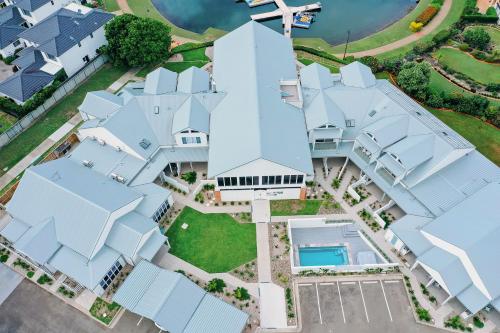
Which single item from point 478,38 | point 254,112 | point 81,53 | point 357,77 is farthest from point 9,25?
point 478,38

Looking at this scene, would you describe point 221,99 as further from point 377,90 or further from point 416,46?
point 416,46

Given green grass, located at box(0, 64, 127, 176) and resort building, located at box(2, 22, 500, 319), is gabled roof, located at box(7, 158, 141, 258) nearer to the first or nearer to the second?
resort building, located at box(2, 22, 500, 319)

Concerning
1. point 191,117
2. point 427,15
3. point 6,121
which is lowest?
point 6,121

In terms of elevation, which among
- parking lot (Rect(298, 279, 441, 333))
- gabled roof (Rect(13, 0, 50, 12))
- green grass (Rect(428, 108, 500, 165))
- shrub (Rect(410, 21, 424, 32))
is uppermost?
gabled roof (Rect(13, 0, 50, 12))

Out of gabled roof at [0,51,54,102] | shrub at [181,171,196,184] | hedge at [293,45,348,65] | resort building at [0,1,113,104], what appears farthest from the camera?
hedge at [293,45,348,65]

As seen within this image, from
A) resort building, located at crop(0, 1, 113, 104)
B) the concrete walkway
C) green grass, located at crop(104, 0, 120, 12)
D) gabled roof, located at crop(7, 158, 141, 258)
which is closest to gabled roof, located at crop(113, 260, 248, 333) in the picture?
the concrete walkway

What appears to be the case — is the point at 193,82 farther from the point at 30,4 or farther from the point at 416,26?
the point at 416,26
